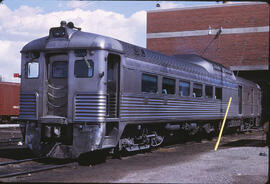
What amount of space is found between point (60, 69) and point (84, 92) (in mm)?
1356

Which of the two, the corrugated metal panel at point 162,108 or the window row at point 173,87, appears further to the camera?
the window row at point 173,87

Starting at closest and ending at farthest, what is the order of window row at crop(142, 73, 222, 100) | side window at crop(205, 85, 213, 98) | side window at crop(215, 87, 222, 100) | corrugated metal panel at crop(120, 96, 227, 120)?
1. corrugated metal panel at crop(120, 96, 227, 120)
2. window row at crop(142, 73, 222, 100)
3. side window at crop(205, 85, 213, 98)
4. side window at crop(215, 87, 222, 100)

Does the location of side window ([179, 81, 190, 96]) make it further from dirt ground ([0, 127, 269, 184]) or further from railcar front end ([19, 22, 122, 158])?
railcar front end ([19, 22, 122, 158])

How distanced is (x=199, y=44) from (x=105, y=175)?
30004 millimetres

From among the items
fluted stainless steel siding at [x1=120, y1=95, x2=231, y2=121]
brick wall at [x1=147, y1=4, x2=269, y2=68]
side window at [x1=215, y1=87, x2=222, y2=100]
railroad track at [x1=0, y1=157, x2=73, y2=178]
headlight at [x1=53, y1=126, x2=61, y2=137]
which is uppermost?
brick wall at [x1=147, y1=4, x2=269, y2=68]

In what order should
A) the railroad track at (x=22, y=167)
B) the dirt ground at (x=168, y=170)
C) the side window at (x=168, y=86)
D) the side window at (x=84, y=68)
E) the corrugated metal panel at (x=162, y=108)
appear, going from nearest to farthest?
the dirt ground at (x=168, y=170), the railroad track at (x=22, y=167), the side window at (x=84, y=68), the corrugated metal panel at (x=162, y=108), the side window at (x=168, y=86)

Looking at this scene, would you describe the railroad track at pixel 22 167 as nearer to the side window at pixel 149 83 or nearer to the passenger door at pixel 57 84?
the passenger door at pixel 57 84

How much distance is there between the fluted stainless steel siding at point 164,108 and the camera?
11271 millimetres

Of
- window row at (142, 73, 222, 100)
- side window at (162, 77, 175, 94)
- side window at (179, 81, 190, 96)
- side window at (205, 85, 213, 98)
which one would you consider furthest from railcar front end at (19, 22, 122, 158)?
side window at (205, 85, 213, 98)

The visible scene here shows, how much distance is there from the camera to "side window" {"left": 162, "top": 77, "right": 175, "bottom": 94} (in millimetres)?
13375

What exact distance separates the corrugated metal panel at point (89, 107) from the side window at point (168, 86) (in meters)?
3.73

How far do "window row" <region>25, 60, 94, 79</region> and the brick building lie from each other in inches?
1060

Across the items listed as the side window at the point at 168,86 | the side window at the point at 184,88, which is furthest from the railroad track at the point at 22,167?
the side window at the point at 184,88

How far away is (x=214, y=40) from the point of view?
119 feet
